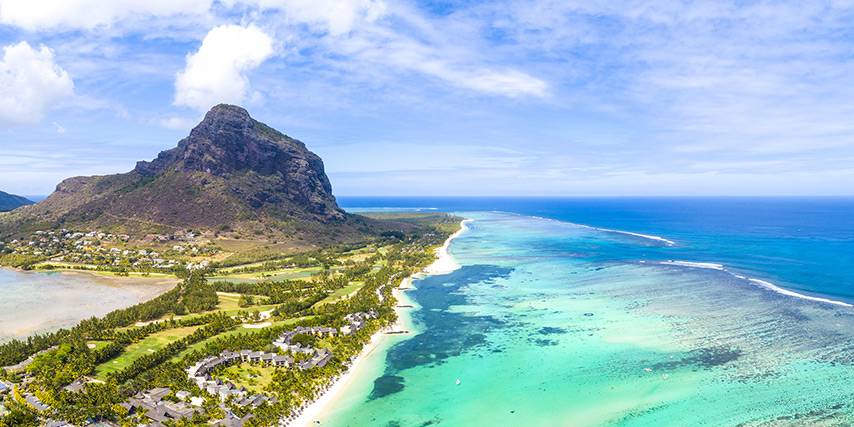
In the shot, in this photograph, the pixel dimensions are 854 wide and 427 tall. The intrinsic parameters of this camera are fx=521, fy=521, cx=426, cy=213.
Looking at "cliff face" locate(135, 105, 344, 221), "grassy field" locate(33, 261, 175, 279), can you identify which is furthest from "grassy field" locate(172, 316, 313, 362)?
"cliff face" locate(135, 105, 344, 221)

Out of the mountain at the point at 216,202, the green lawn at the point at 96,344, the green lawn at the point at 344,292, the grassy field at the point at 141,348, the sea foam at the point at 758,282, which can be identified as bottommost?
the grassy field at the point at 141,348

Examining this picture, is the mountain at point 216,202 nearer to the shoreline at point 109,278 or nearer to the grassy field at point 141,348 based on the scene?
the shoreline at point 109,278

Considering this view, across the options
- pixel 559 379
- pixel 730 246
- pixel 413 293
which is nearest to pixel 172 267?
pixel 413 293

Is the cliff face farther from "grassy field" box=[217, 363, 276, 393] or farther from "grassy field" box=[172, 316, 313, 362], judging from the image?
"grassy field" box=[217, 363, 276, 393]

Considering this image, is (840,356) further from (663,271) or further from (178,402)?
(178,402)

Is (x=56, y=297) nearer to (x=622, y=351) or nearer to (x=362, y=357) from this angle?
(x=362, y=357)

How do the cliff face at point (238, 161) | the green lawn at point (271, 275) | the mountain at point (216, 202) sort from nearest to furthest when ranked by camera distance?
the green lawn at point (271, 275), the mountain at point (216, 202), the cliff face at point (238, 161)

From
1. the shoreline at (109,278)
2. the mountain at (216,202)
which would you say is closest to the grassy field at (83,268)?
the shoreline at (109,278)

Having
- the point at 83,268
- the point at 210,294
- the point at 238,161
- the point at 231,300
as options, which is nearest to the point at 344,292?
the point at 231,300
